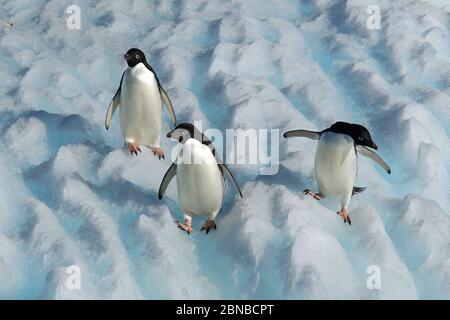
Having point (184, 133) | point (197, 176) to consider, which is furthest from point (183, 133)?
point (197, 176)

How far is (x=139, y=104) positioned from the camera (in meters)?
3.98

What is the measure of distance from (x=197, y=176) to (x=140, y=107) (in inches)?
28.3

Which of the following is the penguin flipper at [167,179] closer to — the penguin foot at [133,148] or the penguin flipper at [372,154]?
the penguin foot at [133,148]

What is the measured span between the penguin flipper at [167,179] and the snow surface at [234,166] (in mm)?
74

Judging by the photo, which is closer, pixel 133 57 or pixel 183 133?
pixel 183 133

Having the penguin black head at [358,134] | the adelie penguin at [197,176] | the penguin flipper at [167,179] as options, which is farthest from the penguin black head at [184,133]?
the penguin black head at [358,134]

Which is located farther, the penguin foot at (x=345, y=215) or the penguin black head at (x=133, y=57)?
the penguin black head at (x=133, y=57)

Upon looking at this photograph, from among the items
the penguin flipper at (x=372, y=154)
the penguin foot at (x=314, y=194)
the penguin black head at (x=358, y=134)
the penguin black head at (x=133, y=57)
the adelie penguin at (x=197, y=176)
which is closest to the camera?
the adelie penguin at (x=197, y=176)

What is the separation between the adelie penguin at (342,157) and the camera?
358 cm

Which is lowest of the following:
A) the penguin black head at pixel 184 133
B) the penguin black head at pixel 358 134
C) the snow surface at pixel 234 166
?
the snow surface at pixel 234 166

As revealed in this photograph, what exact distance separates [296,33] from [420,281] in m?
2.82

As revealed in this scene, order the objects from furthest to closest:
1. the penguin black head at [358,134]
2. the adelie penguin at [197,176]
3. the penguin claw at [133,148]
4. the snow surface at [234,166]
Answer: the penguin claw at [133,148] → the penguin black head at [358,134] → the adelie penguin at [197,176] → the snow surface at [234,166]

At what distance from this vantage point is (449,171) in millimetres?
4328

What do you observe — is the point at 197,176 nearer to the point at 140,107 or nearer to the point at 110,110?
the point at 140,107
